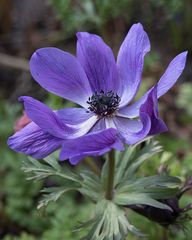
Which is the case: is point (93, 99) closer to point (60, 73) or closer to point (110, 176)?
point (60, 73)

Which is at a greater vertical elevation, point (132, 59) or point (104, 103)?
point (132, 59)

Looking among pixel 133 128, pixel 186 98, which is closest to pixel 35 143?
pixel 133 128

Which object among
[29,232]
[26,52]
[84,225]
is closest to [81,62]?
[84,225]

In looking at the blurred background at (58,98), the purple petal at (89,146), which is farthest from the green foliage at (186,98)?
the purple petal at (89,146)

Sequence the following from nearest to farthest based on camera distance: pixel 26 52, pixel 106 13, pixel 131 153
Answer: pixel 131 153
pixel 106 13
pixel 26 52

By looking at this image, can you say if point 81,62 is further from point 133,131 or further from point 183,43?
point 183,43

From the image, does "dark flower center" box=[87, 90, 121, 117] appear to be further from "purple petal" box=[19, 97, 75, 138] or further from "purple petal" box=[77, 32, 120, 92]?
"purple petal" box=[19, 97, 75, 138]
